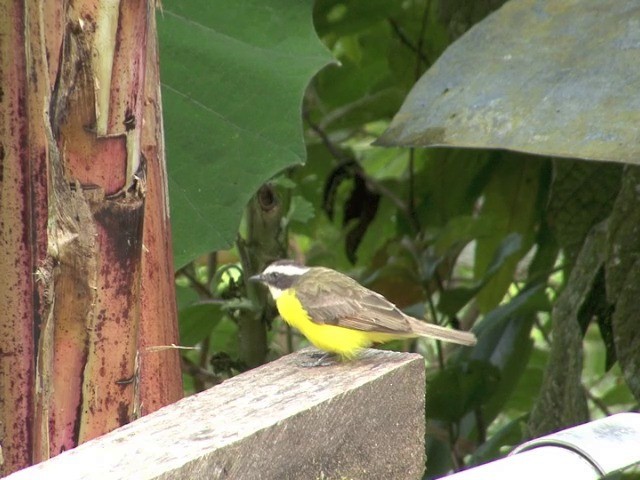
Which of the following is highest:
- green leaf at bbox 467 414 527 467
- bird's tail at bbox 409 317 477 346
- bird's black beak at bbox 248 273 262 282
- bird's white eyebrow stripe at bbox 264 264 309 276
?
bird's white eyebrow stripe at bbox 264 264 309 276

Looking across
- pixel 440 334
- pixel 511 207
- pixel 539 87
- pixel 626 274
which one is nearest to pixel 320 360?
pixel 539 87

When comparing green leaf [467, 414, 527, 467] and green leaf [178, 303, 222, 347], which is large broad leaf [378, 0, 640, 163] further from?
green leaf [467, 414, 527, 467]

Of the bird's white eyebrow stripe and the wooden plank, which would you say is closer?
the wooden plank

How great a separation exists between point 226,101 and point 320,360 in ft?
3.72

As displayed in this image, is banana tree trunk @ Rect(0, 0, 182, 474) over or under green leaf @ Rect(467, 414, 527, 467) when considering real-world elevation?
over

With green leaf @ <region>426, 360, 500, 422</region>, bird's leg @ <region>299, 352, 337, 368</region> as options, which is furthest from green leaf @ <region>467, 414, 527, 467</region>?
bird's leg @ <region>299, 352, 337, 368</region>

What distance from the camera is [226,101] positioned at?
3168 mm

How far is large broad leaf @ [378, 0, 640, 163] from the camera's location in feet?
7.18

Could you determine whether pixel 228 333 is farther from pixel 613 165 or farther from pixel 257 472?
pixel 257 472

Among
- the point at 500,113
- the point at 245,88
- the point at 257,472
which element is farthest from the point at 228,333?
the point at 257,472

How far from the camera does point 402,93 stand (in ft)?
14.3

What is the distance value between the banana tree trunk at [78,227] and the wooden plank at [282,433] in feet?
0.50

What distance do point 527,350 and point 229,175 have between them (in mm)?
1676

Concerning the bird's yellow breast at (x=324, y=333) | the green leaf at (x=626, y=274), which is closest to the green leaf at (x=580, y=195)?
the green leaf at (x=626, y=274)
